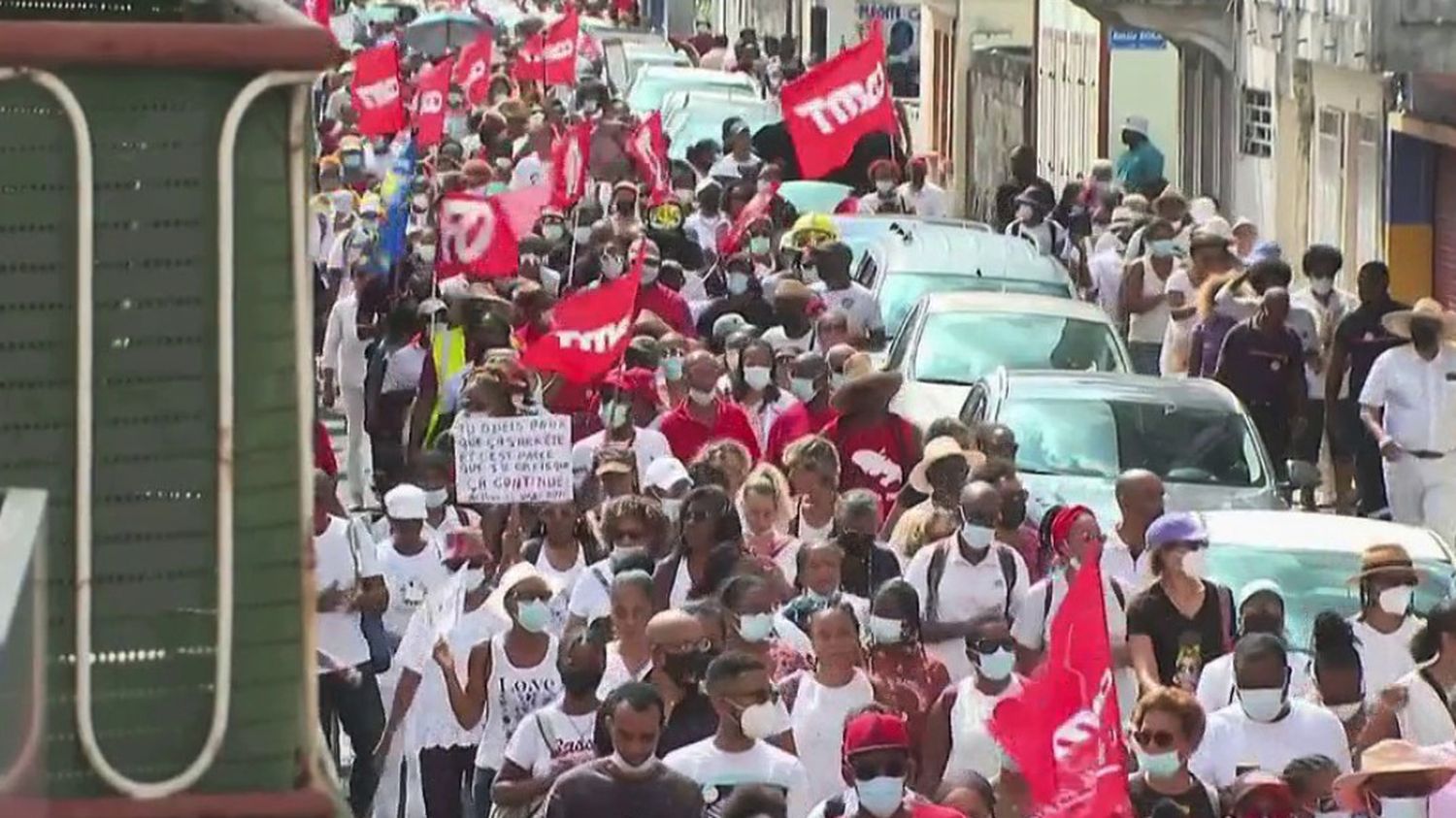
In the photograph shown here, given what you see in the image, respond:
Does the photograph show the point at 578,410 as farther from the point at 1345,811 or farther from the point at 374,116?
the point at 374,116

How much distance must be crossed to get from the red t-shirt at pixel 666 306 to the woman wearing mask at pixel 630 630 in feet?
32.1

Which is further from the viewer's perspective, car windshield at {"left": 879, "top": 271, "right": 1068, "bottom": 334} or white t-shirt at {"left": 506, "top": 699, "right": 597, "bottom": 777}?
car windshield at {"left": 879, "top": 271, "right": 1068, "bottom": 334}

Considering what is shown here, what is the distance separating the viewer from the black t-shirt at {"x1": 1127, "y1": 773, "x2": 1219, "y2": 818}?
906 cm

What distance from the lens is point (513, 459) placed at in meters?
13.5

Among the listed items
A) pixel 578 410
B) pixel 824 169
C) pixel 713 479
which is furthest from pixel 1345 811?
pixel 824 169

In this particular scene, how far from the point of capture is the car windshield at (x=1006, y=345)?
1938cm

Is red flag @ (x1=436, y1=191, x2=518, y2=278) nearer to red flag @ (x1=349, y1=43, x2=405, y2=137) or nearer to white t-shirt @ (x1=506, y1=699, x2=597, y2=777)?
white t-shirt @ (x1=506, y1=699, x2=597, y2=777)

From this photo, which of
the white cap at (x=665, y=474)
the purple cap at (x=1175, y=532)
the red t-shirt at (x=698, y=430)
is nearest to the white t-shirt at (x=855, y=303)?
the red t-shirt at (x=698, y=430)

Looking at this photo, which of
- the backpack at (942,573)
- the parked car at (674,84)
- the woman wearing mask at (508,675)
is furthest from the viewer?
the parked car at (674,84)

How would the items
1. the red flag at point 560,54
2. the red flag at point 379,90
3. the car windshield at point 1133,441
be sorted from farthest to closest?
the red flag at point 560,54, the red flag at point 379,90, the car windshield at point 1133,441

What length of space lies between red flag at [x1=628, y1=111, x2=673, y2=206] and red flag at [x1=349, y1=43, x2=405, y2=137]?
479cm

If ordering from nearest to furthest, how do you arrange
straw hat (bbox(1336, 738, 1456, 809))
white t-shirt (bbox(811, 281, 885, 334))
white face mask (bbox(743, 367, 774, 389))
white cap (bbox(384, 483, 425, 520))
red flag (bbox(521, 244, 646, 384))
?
1. straw hat (bbox(1336, 738, 1456, 809))
2. white cap (bbox(384, 483, 425, 520))
3. white face mask (bbox(743, 367, 774, 389))
4. red flag (bbox(521, 244, 646, 384))
5. white t-shirt (bbox(811, 281, 885, 334))

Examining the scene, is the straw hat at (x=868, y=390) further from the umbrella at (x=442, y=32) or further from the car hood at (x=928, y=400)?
the umbrella at (x=442, y=32)

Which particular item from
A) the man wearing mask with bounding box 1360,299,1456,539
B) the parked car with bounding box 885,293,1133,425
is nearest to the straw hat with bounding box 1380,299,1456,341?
the man wearing mask with bounding box 1360,299,1456,539
